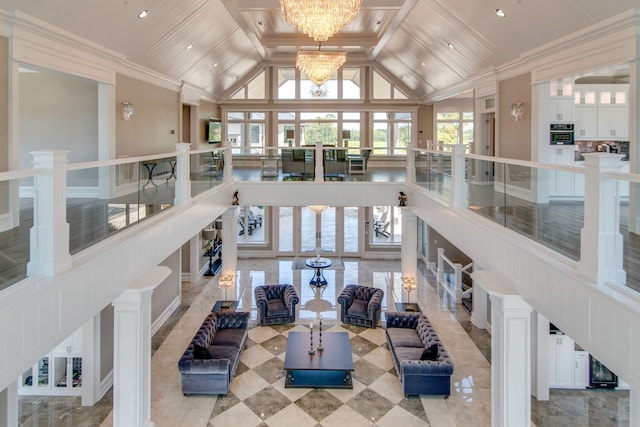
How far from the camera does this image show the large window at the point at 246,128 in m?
18.6

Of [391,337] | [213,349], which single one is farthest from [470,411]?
[213,349]

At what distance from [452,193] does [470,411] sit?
390 cm

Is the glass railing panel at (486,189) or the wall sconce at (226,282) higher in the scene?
the glass railing panel at (486,189)

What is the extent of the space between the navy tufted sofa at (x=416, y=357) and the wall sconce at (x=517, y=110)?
496cm

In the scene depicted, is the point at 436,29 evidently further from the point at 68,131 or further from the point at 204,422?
the point at 204,422

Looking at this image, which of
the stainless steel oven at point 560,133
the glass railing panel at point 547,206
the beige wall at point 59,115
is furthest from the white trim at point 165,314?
the stainless steel oven at point 560,133

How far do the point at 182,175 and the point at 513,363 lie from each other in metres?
5.73

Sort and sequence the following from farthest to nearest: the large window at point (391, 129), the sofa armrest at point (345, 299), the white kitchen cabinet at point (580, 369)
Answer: the large window at point (391, 129) → the sofa armrest at point (345, 299) → the white kitchen cabinet at point (580, 369)

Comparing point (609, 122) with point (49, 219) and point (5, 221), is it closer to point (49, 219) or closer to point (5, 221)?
point (49, 219)

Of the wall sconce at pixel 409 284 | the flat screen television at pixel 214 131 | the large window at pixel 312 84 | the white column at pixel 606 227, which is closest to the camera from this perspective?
the white column at pixel 606 227

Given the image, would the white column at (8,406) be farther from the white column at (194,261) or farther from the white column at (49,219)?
the white column at (194,261)

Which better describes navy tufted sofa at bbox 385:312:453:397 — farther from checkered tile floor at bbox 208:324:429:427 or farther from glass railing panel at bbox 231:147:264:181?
glass railing panel at bbox 231:147:264:181

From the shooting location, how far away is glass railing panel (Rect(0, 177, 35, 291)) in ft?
11.4

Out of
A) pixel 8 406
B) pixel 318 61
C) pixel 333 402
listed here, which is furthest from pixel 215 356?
pixel 318 61
